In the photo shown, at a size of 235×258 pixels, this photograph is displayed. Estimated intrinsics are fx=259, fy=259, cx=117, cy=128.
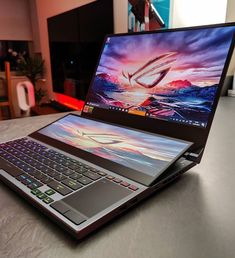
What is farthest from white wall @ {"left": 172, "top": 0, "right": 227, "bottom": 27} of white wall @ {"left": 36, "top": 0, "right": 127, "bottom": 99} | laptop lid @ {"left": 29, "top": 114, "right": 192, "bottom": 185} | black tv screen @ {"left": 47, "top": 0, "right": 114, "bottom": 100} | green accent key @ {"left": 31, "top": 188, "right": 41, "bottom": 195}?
green accent key @ {"left": 31, "top": 188, "right": 41, "bottom": 195}

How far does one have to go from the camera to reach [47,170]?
42 cm

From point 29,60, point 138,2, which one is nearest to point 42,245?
point 138,2

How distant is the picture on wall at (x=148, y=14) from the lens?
1616 millimetres

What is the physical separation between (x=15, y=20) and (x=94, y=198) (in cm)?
467

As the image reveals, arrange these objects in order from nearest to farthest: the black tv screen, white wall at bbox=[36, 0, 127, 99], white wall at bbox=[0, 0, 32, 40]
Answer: white wall at bbox=[36, 0, 127, 99]
the black tv screen
white wall at bbox=[0, 0, 32, 40]

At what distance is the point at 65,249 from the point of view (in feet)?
0.93

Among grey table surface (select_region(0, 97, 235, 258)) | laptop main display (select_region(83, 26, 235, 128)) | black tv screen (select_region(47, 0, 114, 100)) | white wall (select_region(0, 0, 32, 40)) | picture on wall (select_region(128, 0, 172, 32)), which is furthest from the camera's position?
white wall (select_region(0, 0, 32, 40))

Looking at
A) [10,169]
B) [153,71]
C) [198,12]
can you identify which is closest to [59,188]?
[10,169]

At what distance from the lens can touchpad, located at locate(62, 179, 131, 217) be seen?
32 cm

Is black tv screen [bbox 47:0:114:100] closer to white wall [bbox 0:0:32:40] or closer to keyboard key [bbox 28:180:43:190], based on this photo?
white wall [bbox 0:0:32:40]

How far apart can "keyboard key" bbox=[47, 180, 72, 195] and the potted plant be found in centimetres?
386

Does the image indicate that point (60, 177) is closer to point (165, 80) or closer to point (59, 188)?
point (59, 188)

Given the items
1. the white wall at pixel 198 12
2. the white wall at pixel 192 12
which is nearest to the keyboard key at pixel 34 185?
the white wall at pixel 192 12

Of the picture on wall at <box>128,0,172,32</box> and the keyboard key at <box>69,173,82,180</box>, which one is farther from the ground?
the picture on wall at <box>128,0,172,32</box>
